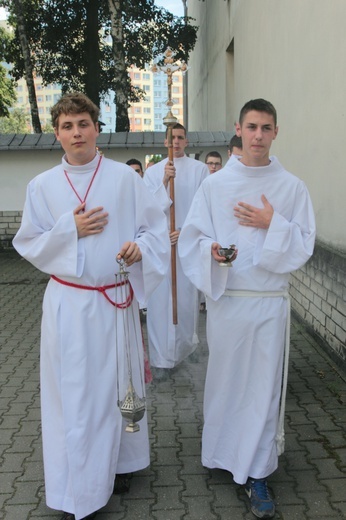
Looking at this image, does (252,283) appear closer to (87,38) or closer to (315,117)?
(315,117)

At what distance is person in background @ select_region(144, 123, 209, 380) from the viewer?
5.12m

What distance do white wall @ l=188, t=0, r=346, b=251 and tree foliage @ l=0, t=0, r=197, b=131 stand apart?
24.6ft

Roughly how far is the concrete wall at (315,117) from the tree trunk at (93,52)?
A: 8240 mm

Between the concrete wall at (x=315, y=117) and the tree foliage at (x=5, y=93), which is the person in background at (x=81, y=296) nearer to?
the concrete wall at (x=315, y=117)

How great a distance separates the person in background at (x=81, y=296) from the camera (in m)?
2.87

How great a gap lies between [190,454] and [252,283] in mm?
1323

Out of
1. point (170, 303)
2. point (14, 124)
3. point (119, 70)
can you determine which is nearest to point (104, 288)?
point (170, 303)

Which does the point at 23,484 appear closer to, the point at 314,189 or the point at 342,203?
the point at 342,203

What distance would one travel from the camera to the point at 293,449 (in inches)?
147

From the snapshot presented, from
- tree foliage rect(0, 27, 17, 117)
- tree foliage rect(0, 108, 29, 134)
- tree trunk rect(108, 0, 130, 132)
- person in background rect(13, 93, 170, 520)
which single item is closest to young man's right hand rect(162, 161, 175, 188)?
person in background rect(13, 93, 170, 520)

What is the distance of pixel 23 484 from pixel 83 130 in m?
2.13

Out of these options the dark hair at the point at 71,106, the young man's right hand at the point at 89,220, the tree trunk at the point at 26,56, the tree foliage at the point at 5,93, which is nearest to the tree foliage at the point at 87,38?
the tree trunk at the point at 26,56

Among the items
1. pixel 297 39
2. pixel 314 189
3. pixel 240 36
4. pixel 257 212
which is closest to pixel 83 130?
pixel 257 212

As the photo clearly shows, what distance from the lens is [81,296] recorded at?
115 inches
